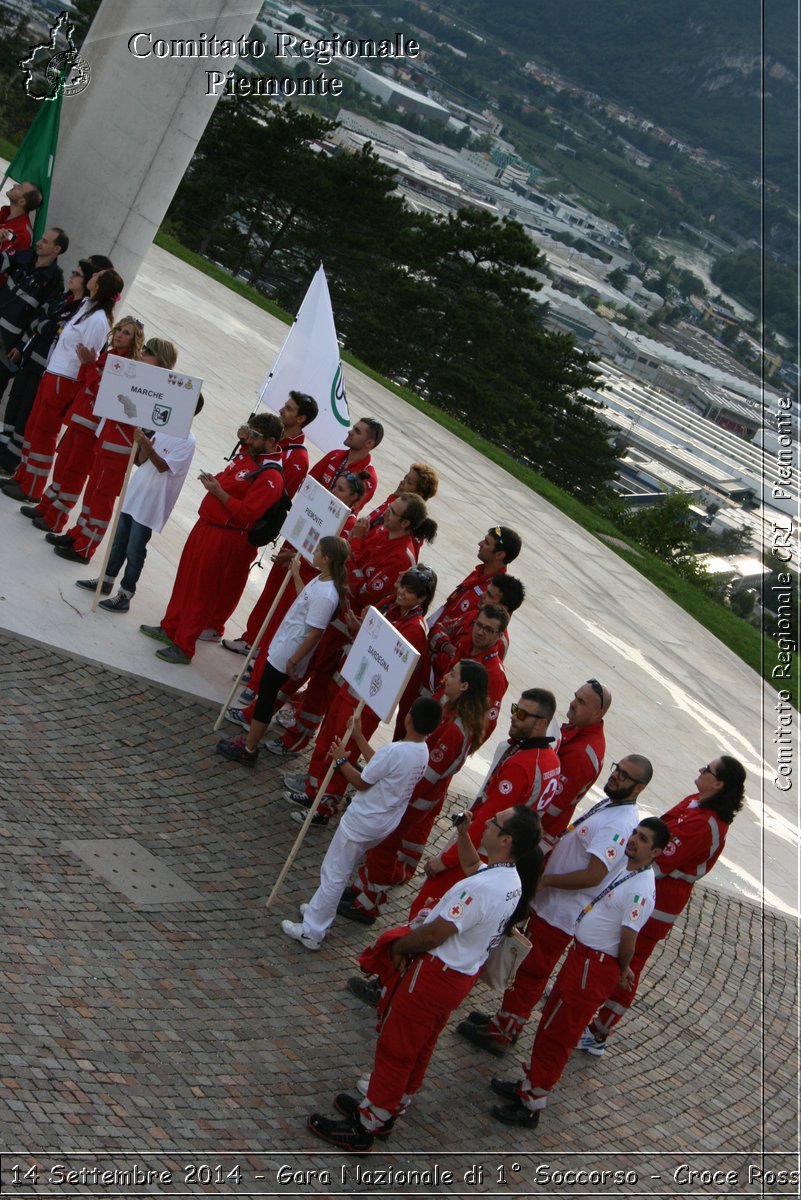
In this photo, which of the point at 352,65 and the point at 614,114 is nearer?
the point at 352,65

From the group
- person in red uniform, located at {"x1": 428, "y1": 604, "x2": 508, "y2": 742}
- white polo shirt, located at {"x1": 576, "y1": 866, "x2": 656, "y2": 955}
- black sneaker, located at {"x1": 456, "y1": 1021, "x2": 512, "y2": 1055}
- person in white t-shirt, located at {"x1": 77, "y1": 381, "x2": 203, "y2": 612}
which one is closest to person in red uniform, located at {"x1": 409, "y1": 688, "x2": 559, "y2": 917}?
person in red uniform, located at {"x1": 428, "y1": 604, "x2": 508, "y2": 742}

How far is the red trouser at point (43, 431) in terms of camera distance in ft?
34.0

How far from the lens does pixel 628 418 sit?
51.8 metres

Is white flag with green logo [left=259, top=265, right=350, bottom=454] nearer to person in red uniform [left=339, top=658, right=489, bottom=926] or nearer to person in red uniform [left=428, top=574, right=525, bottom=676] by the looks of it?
person in red uniform [left=428, top=574, right=525, bottom=676]

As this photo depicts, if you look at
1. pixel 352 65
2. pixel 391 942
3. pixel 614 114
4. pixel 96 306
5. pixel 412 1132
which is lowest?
pixel 412 1132

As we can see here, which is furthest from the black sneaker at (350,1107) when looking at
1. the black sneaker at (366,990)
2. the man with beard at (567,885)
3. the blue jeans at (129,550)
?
the blue jeans at (129,550)

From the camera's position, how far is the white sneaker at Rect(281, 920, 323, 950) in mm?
7258

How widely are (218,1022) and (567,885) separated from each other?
1.97 meters

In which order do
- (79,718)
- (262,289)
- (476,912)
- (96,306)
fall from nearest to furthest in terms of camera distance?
(476,912), (79,718), (96,306), (262,289)

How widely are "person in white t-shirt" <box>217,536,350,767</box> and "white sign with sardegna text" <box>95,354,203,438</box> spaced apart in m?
1.68

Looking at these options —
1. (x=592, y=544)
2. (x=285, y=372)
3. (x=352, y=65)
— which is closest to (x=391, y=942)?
(x=285, y=372)

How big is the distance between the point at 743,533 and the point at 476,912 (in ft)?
145

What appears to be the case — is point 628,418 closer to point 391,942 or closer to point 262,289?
point 262,289

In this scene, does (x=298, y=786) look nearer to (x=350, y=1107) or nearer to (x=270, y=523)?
(x=270, y=523)
